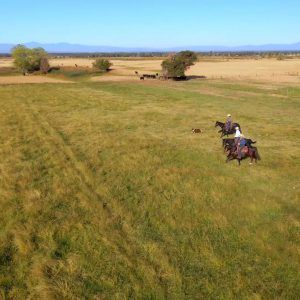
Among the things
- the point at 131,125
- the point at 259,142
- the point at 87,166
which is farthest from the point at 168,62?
the point at 87,166

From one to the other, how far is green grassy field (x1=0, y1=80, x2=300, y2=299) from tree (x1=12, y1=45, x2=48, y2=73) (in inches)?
2374

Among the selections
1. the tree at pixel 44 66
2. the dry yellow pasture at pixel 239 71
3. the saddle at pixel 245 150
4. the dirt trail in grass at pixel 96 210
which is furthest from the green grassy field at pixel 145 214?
the tree at pixel 44 66

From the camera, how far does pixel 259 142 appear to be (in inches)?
917

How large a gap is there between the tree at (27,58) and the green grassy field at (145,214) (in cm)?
6030

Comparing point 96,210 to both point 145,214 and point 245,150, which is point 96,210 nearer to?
point 145,214

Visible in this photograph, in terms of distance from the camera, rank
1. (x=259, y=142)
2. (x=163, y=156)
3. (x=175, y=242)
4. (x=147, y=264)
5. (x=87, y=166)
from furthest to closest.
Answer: (x=259, y=142) < (x=163, y=156) < (x=87, y=166) < (x=175, y=242) < (x=147, y=264)

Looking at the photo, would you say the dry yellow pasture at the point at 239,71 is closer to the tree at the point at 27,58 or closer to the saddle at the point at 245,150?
the tree at the point at 27,58

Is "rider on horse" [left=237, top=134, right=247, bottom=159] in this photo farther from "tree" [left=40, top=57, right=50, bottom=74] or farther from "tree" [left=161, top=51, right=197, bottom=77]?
"tree" [left=40, top=57, right=50, bottom=74]

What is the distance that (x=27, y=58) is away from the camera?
83.9 m

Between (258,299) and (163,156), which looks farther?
(163,156)

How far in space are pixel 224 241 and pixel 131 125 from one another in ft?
59.3

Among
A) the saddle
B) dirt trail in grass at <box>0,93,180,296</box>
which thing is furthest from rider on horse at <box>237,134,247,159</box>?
dirt trail in grass at <box>0,93,180,296</box>

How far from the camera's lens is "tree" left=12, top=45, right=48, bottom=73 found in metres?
83.9

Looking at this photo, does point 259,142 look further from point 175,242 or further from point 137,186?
point 175,242
